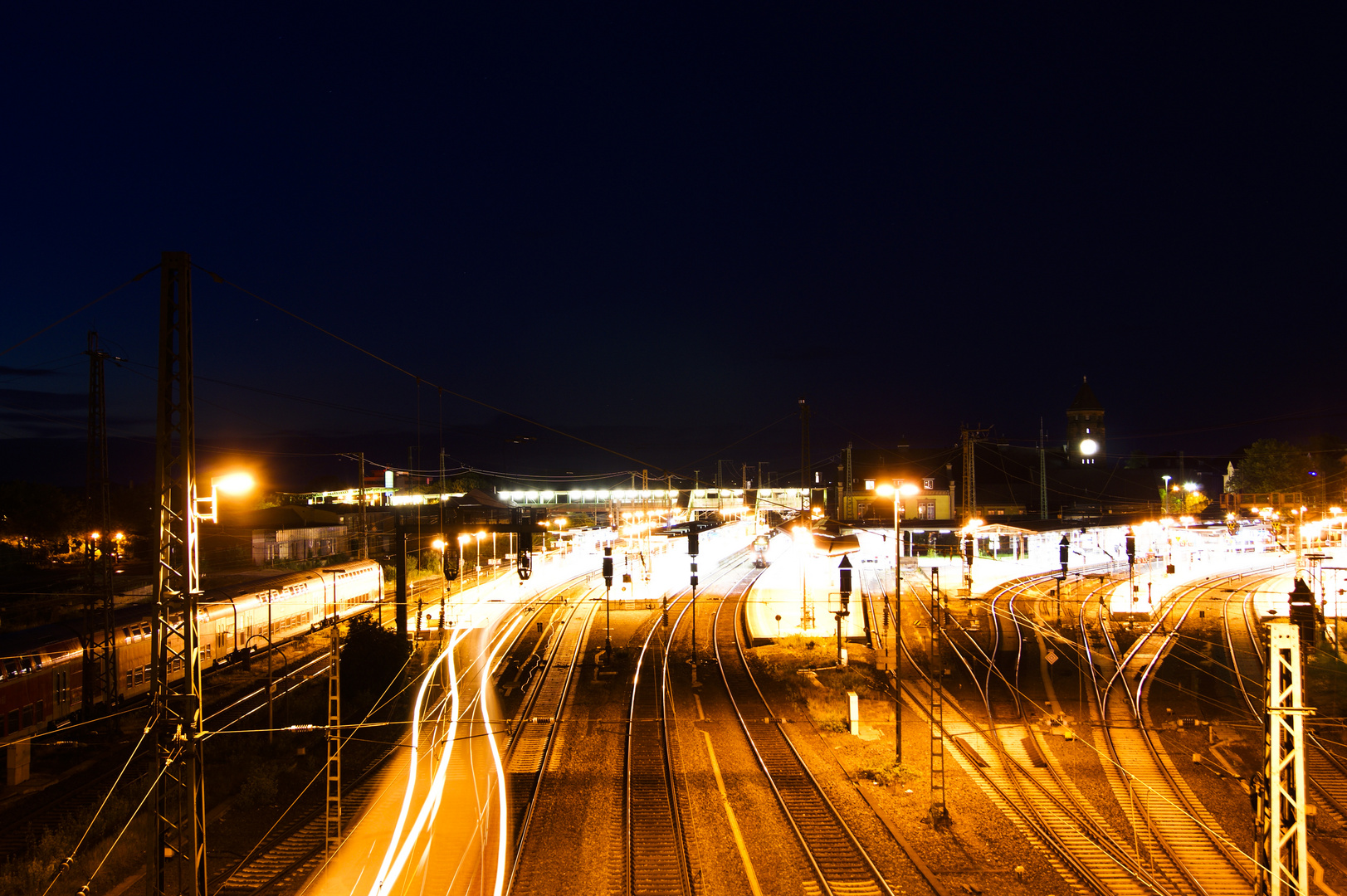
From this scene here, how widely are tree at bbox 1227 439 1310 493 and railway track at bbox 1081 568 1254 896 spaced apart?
35843mm

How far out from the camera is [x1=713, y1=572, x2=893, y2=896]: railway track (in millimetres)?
9906

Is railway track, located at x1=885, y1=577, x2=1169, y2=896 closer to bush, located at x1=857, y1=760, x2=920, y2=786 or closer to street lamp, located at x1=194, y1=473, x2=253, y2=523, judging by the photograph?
bush, located at x1=857, y1=760, x2=920, y2=786

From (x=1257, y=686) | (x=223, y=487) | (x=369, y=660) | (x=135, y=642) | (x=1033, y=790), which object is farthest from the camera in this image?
(x=1257, y=686)

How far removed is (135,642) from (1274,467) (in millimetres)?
57851

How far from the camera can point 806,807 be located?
39.8 feet

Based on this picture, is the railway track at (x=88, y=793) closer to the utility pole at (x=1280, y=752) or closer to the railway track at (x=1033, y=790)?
the utility pole at (x=1280, y=752)

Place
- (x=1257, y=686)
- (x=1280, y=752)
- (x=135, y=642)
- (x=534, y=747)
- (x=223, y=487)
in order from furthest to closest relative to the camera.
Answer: (x=1257, y=686) < (x=135, y=642) < (x=534, y=747) < (x=223, y=487) < (x=1280, y=752)

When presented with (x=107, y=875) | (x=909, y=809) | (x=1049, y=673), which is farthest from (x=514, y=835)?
(x=1049, y=673)

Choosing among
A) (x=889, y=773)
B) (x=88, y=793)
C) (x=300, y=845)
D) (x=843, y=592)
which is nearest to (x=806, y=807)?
(x=889, y=773)

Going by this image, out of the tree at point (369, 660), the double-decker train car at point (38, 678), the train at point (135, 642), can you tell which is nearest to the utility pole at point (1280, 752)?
the train at point (135, 642)

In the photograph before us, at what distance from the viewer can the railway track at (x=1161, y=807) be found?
32.9 feet

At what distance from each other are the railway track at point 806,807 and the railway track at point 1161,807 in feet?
12.2

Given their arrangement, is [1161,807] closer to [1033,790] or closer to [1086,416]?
[1033,790]

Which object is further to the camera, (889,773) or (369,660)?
(369,660)
